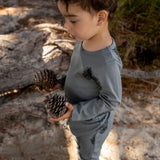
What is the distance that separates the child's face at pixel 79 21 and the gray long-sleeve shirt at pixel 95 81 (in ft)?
0.30

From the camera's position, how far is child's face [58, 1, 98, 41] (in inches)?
24.6

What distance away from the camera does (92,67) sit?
2.45 feet

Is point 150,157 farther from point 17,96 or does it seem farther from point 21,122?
point 17,96

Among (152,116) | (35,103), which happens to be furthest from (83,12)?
(152,116)

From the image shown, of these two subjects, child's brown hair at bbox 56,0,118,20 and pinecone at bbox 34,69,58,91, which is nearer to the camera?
child's brown hair at bbox 56,0,118,20

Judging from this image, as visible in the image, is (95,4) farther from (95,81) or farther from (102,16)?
(95,81)

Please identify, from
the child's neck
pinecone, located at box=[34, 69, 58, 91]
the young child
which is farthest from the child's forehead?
pinecone, located at box=[34, 69, 58, 91]

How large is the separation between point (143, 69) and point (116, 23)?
674 millimetres

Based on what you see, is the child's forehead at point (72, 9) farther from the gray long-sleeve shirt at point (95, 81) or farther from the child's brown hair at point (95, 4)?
the gray long-sleeve shirt at point (95, 81)

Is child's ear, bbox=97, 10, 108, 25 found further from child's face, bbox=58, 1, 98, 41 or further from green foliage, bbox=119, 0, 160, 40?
green foliage, bbox=119, 0, 160, 40

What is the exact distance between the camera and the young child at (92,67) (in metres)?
0.64

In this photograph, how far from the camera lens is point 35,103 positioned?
69.2 inches

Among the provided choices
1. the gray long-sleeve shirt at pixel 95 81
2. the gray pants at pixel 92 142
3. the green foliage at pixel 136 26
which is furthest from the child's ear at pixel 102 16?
the green foliage at pixel 136 26

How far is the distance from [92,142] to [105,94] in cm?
38
